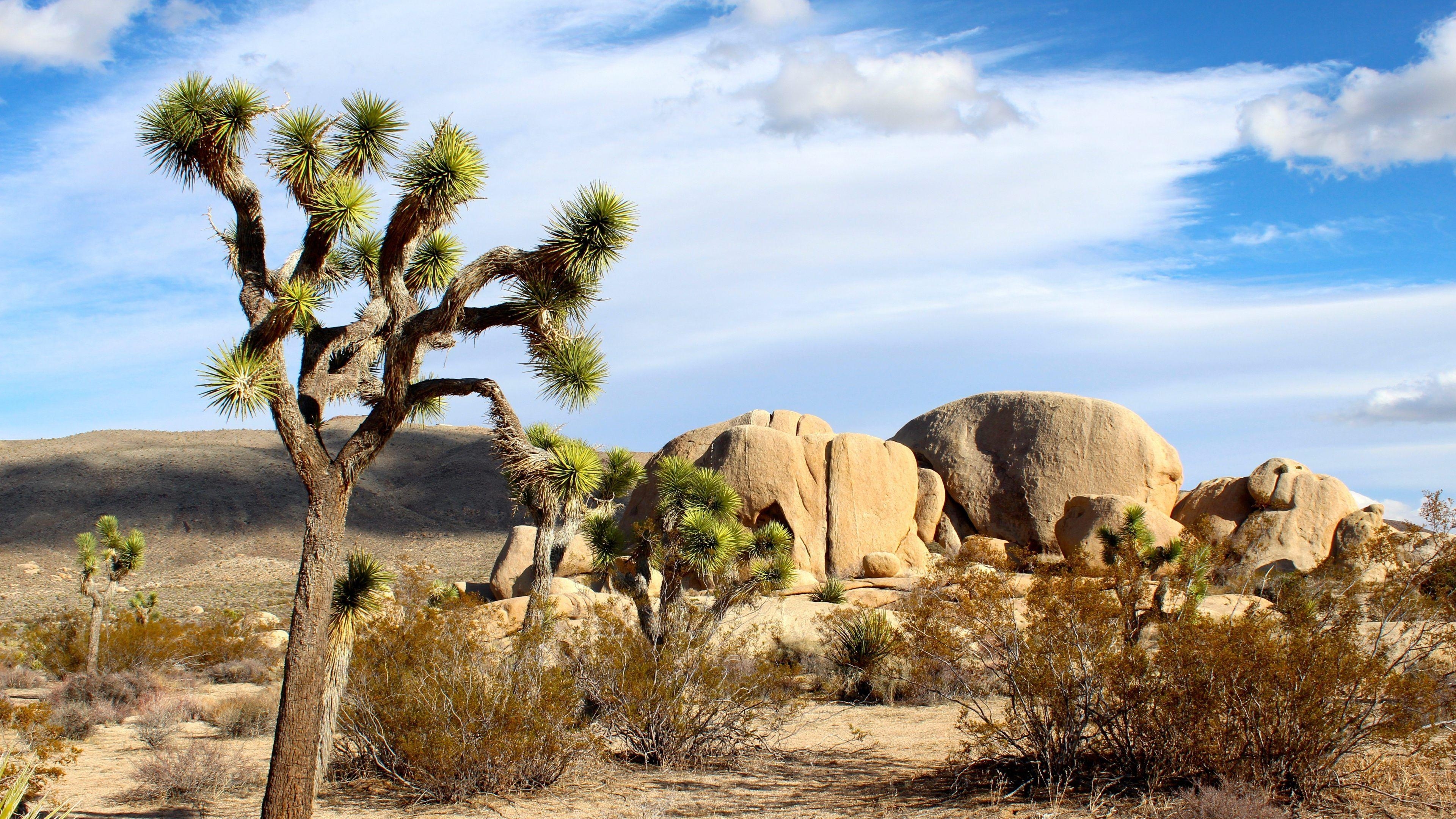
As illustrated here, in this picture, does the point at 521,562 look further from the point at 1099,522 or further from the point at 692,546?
the point at 1099,522

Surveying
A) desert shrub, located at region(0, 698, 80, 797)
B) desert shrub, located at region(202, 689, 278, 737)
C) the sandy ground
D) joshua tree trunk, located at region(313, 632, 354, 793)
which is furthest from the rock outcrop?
desert shrub, located at region(0, 698, 80, 797)

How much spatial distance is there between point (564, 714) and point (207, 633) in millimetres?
13721

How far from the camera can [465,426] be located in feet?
247

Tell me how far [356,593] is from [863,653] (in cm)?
865

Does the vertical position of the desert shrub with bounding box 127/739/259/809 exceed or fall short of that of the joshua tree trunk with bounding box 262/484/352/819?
it falls short

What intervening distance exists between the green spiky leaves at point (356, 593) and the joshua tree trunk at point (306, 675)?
863mm

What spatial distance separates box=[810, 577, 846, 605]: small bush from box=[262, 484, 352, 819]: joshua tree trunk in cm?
1165

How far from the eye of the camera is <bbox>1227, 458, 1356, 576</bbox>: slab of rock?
25.9m

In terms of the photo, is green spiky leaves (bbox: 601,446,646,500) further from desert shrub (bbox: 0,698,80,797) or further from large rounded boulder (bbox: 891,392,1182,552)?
large rounded boulder (bbox: 891,392,1182,552)

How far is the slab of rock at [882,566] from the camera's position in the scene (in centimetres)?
2438

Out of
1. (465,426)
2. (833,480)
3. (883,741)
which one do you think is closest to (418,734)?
(883,741)

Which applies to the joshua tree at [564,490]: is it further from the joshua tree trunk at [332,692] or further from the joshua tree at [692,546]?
the joshua tree trunk at [332,692]

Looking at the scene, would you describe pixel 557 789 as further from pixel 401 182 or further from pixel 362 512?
pixel 362 512

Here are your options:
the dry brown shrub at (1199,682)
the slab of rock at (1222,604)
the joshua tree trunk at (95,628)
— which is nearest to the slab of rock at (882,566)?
the slab of rock at (1222,604)
